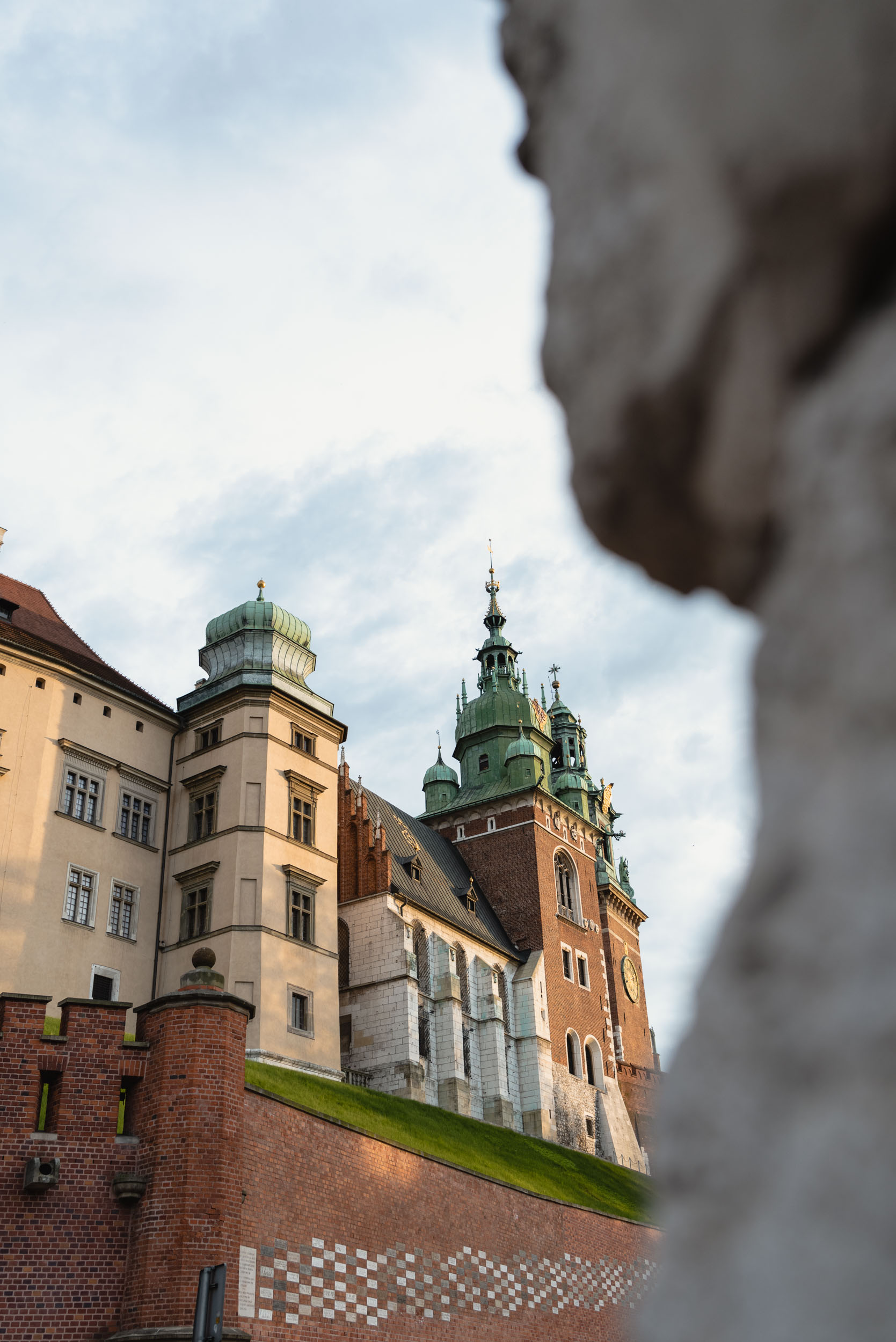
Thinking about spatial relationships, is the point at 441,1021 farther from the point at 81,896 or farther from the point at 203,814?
the point at 81,896

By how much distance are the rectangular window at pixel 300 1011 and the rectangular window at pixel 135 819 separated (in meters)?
5.92

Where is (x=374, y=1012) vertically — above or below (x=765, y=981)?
above

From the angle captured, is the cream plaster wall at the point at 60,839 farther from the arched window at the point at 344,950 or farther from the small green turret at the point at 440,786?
the small green turret at the point at 440,786

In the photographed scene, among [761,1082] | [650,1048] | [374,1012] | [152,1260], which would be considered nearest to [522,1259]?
[152,1260]

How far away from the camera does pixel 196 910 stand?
96.4 ft

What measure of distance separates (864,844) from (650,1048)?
61.8m

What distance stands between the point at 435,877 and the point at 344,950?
7355 millimetres

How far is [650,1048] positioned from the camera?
191ft

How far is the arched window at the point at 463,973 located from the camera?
40562 mm

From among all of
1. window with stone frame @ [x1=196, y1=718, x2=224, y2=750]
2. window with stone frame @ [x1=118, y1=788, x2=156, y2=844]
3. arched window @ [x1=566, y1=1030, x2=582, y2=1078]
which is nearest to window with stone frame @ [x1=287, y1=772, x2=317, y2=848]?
window with stone frame @ [x1=196, y1=718, x2=224, y2=750]

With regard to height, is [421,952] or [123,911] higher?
[421,952]

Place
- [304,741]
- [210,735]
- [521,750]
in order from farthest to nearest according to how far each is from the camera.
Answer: [521,750]
[304,741]
[210,735]

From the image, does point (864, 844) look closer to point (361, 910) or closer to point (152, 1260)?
point (152, 1260)

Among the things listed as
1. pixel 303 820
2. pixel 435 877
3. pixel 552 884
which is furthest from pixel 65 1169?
pixel 552 884
